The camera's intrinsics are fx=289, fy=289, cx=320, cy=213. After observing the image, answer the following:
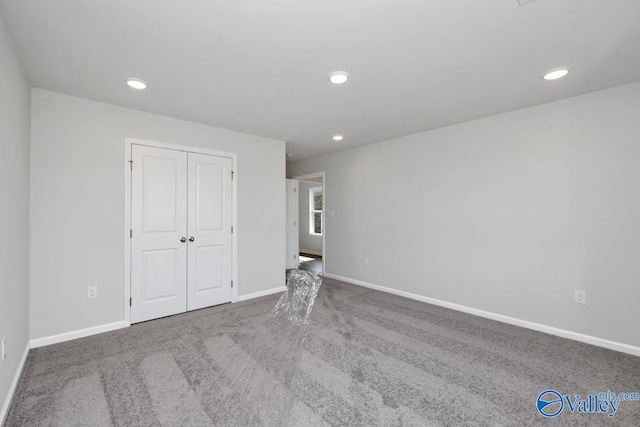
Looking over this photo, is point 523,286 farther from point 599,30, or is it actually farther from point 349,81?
point 349,81

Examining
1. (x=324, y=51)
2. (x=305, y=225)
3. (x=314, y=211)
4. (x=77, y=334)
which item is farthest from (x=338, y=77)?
(x=305, y=225)

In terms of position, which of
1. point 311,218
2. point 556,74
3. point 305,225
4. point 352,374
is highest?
Result: point 556,74

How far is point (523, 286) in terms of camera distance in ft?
10.4

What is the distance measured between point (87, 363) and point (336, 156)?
4.34 meters

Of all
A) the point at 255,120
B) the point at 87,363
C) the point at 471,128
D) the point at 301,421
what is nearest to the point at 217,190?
the point at 255,120

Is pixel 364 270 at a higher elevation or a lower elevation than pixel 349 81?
lower

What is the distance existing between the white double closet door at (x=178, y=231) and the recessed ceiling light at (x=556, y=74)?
11.5 ft

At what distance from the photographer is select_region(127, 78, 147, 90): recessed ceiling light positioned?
2.48 metres

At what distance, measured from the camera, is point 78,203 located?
2.84m

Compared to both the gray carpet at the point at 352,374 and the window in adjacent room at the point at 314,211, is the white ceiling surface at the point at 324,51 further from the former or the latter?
the window in adjacent room at the point at 314,211

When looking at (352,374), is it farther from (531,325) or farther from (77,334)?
(77,334)

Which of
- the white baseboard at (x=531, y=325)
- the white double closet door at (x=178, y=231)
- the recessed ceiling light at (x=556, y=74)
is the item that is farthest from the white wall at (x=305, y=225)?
the recessed ceiling light at (x=556, y=74)

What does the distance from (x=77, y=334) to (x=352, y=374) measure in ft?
8.81

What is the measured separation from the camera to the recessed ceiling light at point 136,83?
2.48 meters
